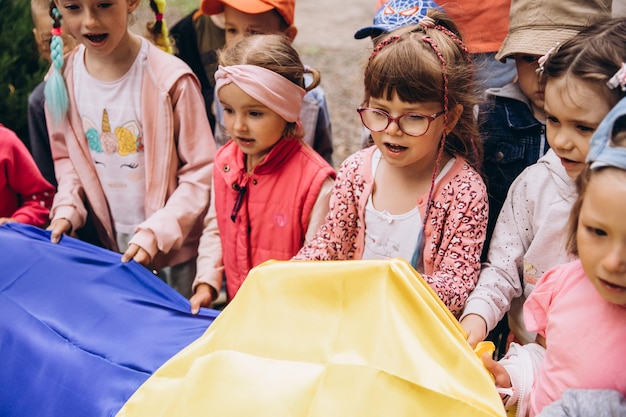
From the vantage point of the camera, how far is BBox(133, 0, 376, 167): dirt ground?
6.86 metres

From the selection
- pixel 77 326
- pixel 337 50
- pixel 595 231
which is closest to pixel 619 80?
pixel 595 231

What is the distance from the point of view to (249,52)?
2.49 metres

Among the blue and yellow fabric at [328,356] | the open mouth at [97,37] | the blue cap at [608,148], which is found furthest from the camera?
the open mouth at [97,37]

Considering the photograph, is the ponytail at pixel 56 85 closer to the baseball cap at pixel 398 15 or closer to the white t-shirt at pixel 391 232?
the baseball cap at pixel 398 15

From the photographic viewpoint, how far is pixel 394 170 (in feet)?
7.45

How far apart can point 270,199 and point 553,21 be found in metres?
1.24

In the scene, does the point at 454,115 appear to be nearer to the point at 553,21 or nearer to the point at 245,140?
the point at 553,21

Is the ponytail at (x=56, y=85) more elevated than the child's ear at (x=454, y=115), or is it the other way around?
the child's ear at (x=454, y=115)

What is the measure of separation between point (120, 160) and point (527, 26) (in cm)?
183

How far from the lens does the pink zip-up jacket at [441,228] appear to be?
2.05 m

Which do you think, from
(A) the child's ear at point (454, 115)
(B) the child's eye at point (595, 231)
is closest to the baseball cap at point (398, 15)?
(A) the child's ear at point (454, 115)

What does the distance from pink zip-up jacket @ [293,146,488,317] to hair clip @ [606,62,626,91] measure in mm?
603

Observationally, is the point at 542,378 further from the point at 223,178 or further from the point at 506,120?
the point at 223,178

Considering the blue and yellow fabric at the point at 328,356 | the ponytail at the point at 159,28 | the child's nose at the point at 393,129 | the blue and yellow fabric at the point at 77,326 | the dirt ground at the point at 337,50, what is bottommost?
the dirt ground at the point at 337,50
